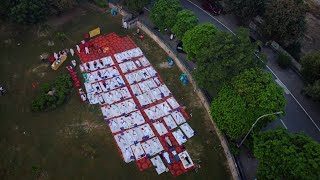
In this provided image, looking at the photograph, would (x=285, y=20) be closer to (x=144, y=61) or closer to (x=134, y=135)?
(x=144, y=61)

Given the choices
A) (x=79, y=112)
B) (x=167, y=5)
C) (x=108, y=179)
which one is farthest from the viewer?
(x=167, y=5)

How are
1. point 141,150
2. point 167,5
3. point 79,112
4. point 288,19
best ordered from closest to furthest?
point 141,150 < point 79,112 < point 288,19 < point 167,5

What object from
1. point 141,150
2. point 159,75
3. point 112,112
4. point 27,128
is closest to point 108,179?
point 141,150

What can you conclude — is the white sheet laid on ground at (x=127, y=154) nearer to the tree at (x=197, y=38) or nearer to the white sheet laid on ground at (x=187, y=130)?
the white sheet laid on ground at (x=187, y=130)

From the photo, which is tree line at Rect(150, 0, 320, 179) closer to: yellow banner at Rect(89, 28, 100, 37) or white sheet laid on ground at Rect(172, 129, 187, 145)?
white sheet laid on ground at Rect(172, 129, 187, 145)

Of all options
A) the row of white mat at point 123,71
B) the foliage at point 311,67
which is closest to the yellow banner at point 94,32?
the row of white mat at point 123,71

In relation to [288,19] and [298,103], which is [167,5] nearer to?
[288,19]
